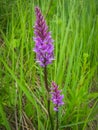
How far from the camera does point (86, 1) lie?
261 centimetres

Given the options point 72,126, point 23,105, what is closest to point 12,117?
point 23,105

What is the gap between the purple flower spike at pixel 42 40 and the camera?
41.8 inches

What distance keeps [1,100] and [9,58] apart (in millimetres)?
509

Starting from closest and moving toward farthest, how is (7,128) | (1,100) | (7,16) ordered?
(7,128) → (1,100) → (7,16)

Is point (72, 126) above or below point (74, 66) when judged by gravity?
below

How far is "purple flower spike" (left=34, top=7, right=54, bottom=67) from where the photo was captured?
1.06 meters

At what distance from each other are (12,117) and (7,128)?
0.16 metres

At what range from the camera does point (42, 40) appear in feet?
3.59

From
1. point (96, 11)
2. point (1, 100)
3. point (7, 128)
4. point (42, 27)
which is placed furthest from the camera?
point (96, 11)

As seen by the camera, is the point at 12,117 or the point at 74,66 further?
the point at 74,66

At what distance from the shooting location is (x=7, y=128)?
149cm

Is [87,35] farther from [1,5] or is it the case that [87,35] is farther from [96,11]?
[1,5]

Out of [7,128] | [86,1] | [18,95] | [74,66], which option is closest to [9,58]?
[18,95]

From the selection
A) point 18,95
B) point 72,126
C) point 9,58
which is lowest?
point 72,126
